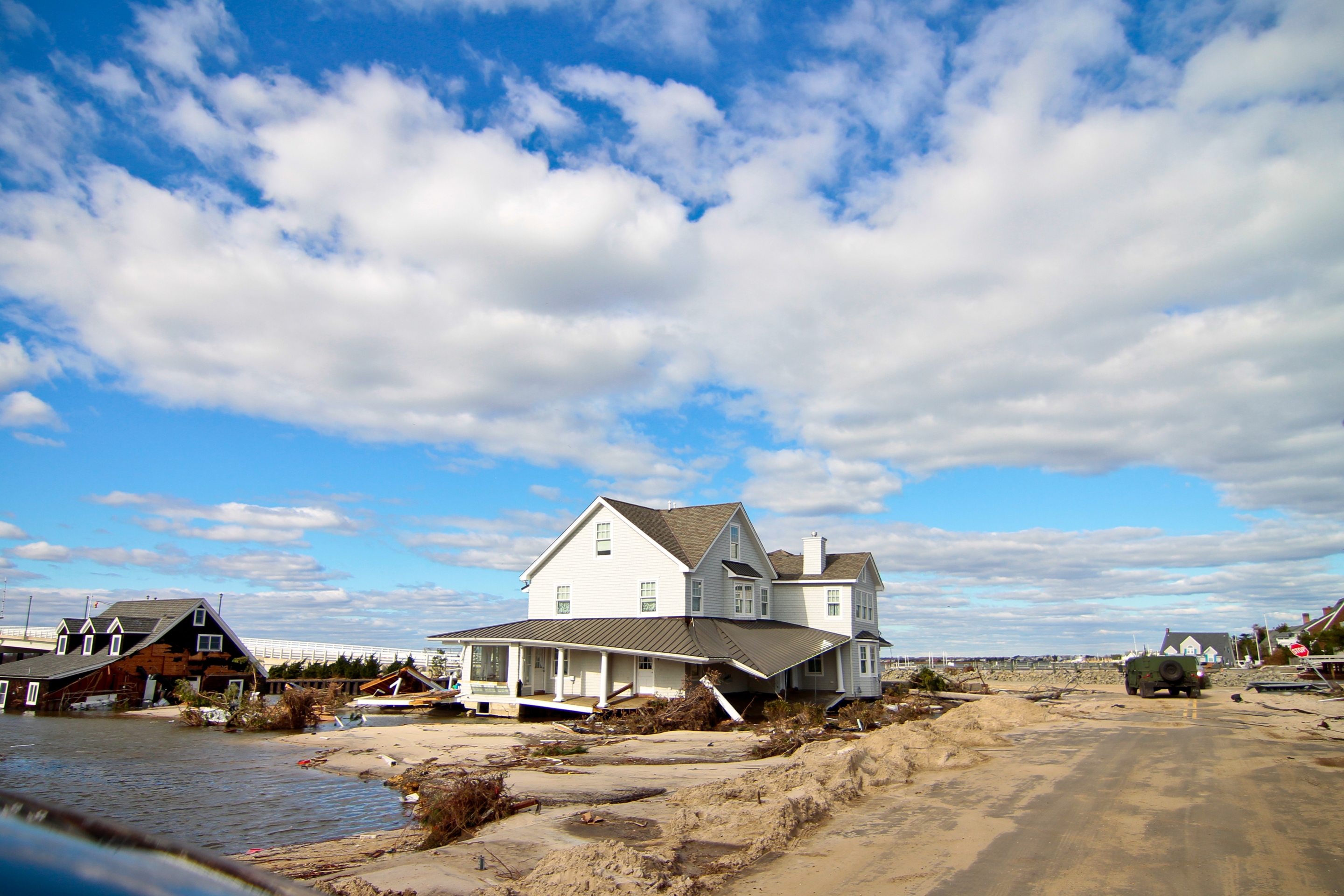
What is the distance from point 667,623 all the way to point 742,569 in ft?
25.2

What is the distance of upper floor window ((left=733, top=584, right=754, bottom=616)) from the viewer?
41.0 m

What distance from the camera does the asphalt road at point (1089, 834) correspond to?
8719 millimetres

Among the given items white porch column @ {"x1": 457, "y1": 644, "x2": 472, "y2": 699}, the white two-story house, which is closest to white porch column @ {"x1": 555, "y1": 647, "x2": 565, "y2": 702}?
the white two-story house

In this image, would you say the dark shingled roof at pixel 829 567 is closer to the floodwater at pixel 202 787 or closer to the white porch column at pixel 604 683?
the white porch column at pixel 604 683

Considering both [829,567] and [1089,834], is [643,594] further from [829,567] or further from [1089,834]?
[1089,834]

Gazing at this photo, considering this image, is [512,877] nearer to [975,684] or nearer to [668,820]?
[668,820]

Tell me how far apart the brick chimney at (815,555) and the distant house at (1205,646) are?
279 feet

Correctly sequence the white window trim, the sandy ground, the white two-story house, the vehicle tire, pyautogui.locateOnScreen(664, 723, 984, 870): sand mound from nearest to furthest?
the sandy ground < pyautogui.locateOnScreen(664, 723, 984, 870): sand mound < the white two-story house < the white window trim < the vehicle tire

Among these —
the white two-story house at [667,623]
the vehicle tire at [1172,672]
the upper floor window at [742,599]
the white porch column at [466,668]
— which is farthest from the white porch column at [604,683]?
the vehicle tire at [1172,672]

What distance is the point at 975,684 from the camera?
59.8 m

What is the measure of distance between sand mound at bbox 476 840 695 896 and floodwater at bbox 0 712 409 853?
155 inches

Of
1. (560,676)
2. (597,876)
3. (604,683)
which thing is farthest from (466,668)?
(597,876)

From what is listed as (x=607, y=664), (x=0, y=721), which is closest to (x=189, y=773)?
(x=607, y=664)

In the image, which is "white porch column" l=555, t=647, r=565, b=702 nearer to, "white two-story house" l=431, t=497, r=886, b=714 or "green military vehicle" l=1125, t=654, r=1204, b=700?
"white two-story house" l=431, t=497, r=886, b=714
